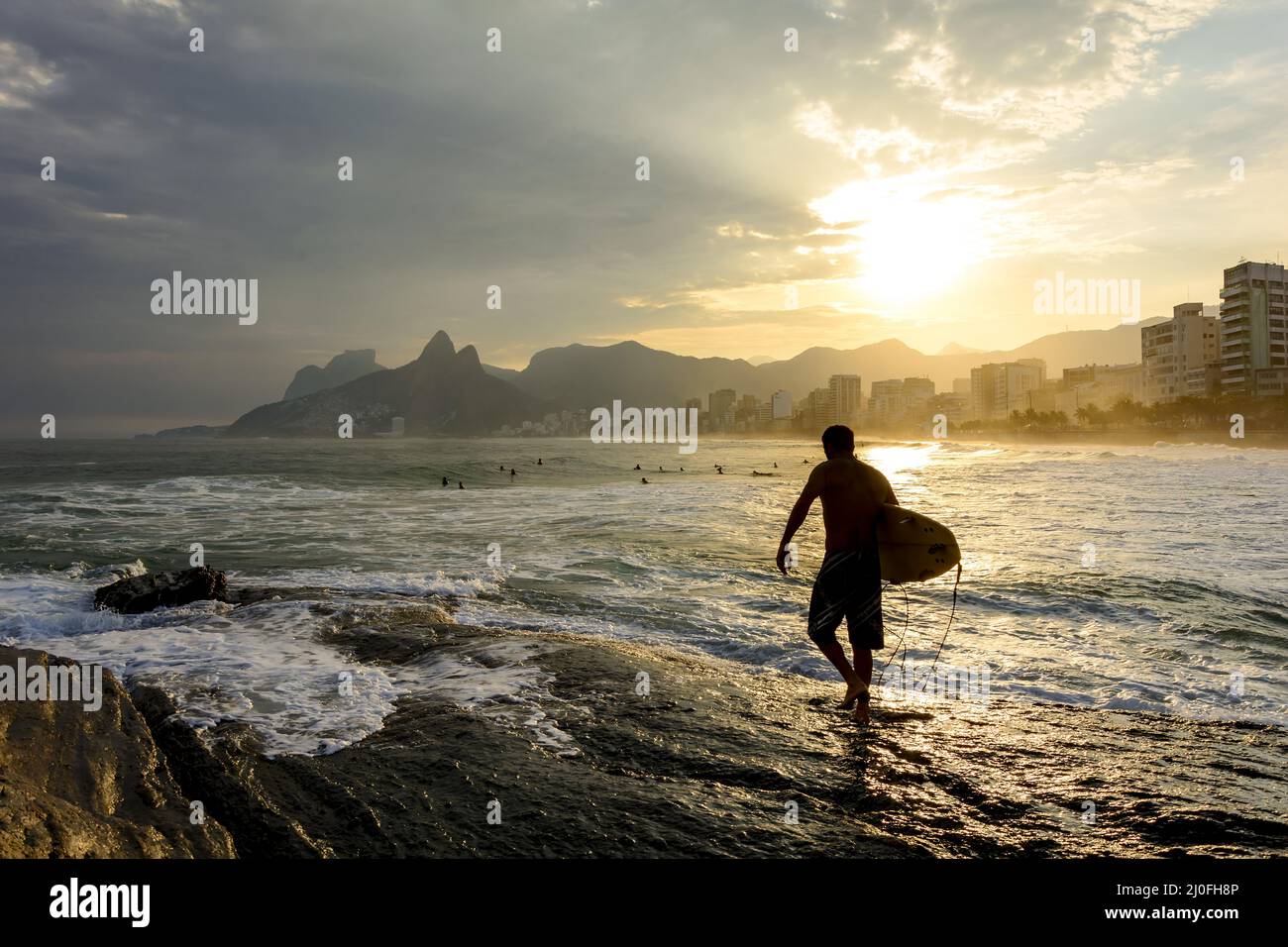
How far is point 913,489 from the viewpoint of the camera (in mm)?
36438

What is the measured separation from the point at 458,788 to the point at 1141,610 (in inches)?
399

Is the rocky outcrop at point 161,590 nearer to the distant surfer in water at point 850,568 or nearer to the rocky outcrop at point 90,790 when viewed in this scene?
the rocky outcrop at point 90,790

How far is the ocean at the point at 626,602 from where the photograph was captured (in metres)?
6.71

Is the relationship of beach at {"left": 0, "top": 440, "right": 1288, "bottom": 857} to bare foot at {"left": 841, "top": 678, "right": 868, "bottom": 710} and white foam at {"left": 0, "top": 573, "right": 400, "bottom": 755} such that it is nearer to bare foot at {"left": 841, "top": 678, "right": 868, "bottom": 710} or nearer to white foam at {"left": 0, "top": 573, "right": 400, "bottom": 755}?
white foam at {"left": 0, "top": 573, "right": 400, "bottom": 755}

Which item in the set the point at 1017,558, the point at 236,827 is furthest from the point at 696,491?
the point at 236,827

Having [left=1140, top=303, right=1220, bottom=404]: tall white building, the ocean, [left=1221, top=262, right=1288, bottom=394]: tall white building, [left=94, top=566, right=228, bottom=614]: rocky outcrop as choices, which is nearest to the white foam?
the ocean

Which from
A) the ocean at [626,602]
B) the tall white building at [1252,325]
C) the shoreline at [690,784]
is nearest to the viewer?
the shoreline at [690,784]

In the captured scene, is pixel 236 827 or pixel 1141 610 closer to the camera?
pixel 236 827

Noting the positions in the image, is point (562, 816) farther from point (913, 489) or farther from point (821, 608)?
point (913, 489)

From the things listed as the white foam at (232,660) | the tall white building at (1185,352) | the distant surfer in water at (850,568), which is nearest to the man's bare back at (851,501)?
the distant surfer in water at (850,568)

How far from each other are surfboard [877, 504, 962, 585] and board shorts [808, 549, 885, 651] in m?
0.17

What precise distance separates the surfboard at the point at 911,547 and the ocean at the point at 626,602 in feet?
4.61
